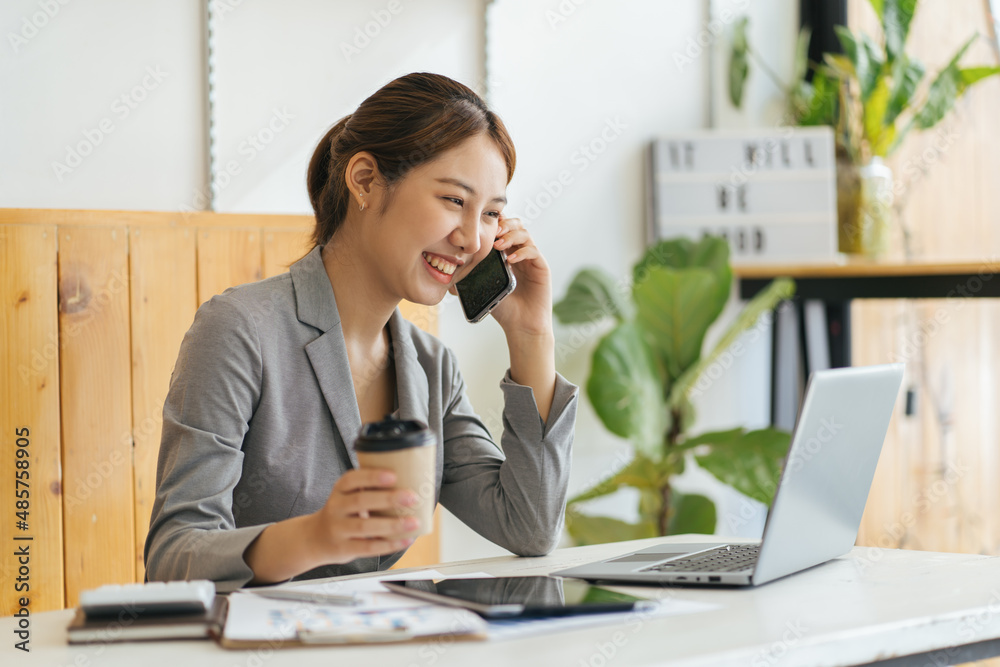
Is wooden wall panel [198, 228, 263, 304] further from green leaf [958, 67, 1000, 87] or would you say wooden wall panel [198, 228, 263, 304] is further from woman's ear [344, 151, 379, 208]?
green leaf [958, 67, 1000, 87]

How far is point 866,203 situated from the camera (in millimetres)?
2699

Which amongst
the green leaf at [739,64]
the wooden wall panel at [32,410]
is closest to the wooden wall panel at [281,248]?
the wooden wall panel at [32,410]

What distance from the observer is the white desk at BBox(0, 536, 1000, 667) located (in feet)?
2.41

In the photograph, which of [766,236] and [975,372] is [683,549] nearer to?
[766,236]

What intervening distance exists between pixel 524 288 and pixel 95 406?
85 cm

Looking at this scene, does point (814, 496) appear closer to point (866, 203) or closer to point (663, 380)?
point (663, 380)

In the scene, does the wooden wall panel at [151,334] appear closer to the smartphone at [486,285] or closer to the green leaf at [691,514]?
the smartphone at [486,285]

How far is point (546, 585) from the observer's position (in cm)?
→ 95

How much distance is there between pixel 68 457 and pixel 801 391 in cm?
212

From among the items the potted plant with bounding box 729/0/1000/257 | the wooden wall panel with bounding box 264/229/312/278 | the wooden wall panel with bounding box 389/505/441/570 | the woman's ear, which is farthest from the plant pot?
the woman's ear

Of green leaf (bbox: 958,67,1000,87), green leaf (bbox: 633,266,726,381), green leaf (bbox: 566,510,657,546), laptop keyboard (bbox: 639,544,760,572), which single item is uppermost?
green leaf (bbox: 958,67,1000,87)

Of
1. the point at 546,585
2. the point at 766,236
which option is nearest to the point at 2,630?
the point at 546,585

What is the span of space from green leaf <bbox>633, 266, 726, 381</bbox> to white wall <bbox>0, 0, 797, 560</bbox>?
9.4 inches

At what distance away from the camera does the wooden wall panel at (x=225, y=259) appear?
6.08 feet
